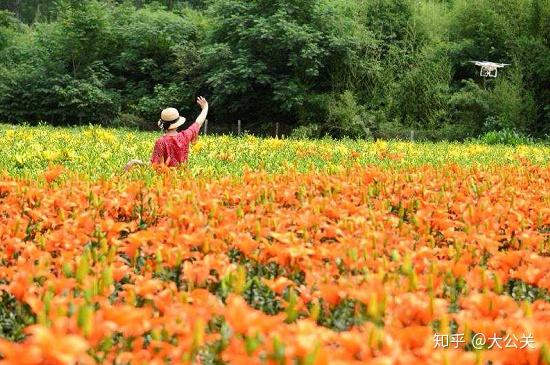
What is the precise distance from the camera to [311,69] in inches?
845

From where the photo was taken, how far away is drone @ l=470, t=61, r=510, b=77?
2003cm

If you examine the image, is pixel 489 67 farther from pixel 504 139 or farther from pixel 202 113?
pixel 202 113

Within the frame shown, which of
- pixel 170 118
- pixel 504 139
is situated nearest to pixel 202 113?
pixel 170 118

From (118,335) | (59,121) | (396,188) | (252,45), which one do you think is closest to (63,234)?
(118,335)

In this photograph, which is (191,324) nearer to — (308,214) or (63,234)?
(63,234)

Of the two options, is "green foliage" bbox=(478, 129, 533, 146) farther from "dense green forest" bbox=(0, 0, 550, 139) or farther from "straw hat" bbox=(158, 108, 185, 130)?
"straw hat" bbox=(158, 108, 185, 130)

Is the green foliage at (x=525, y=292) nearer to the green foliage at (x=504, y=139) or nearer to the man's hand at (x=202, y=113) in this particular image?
the man's hand at (x=202, y=113)

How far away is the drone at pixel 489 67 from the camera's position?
20.0 metres

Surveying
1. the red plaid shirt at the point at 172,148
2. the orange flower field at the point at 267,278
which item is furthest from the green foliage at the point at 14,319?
the red plaid shirt at the point at 172,148

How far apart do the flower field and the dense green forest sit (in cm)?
1692

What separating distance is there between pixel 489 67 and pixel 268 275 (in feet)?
64.0

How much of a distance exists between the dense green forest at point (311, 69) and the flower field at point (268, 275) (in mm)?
16922

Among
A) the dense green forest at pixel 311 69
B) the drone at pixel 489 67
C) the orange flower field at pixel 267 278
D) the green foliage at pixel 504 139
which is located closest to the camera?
the orange flower field at pixel 267 278

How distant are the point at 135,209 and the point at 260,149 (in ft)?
17.8
